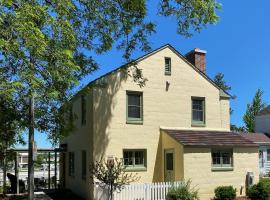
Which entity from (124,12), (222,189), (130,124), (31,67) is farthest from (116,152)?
(31,67)

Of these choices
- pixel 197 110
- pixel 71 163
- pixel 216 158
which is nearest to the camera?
pixel 216 158

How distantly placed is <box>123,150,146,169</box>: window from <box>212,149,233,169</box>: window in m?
3.90

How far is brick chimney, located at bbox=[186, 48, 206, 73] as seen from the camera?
90.7ft

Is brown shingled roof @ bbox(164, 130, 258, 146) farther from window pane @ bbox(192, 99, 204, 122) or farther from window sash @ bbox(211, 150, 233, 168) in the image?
window pane @ bbox(192, 99, 204, 122)

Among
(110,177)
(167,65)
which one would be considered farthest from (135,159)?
(167,65)

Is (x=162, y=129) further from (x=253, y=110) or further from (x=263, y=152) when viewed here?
(x=253, y=110)

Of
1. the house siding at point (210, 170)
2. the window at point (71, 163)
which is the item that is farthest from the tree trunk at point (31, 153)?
the window at point (71, 163)

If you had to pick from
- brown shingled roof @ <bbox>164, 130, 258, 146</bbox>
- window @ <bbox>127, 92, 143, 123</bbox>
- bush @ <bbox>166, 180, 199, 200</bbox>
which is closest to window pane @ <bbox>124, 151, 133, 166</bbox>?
window @ <bbox>127, 92, 143, 123</bbox>

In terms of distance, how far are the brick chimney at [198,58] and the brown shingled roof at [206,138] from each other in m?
4.68

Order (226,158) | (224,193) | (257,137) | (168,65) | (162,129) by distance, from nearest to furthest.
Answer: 1. (224,193)
2. (162,129)
3. (226,158)
4. (168,65)
5. (257,137)

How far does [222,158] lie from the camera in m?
24.0

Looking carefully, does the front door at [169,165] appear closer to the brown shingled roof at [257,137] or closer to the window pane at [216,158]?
the window pane at [216,158]

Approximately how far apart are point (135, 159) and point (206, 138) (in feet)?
13.7

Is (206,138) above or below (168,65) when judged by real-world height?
below
